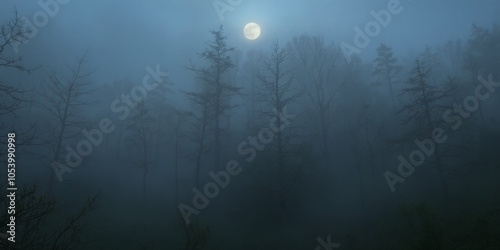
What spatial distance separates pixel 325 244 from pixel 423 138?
1104cm

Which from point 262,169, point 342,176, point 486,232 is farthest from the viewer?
point 342,176

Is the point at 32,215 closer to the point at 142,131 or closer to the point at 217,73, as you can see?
the point at 217,73

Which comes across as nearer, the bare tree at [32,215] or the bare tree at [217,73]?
the bare tree at [32,215]

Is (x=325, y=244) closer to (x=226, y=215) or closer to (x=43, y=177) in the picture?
(x=226, y=215)

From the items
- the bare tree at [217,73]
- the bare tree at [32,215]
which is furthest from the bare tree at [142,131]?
the bare tree at [32,215]

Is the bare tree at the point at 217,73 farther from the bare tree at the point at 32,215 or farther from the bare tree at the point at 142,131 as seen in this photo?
the bare tree at the point at 32,215

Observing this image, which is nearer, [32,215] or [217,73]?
[32,215]

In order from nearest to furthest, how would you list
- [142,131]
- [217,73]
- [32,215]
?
[32,215] < [217,73] < [142,131]

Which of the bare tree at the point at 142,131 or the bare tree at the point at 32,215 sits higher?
the bare tree at the point at 142,131

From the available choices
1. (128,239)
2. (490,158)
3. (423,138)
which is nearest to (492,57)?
(490,158)

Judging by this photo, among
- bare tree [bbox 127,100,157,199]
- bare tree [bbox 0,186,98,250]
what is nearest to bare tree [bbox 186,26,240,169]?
bare tree [bbox 127,100,157,199]

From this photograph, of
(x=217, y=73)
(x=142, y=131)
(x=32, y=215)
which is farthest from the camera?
(x=142, y=131)

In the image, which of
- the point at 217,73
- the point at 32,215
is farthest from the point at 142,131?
the point at 32,215

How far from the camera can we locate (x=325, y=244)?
1603cm
